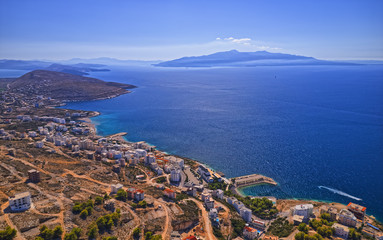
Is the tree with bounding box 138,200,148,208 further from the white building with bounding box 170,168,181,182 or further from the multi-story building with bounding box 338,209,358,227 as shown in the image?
the multi-story building with bounding box 338,209,358,227

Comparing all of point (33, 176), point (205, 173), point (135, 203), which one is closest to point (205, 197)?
point (135, 203)

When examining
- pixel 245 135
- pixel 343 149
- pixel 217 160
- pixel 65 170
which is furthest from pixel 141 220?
pixel 343 149

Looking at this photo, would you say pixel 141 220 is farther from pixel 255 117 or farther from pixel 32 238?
pixel 255 117

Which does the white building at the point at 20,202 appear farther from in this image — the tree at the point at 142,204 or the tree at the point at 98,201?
the tree at the point at 142,204

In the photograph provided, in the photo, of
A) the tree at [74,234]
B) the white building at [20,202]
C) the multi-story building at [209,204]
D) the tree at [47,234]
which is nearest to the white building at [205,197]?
the multi-story building at [209,204]

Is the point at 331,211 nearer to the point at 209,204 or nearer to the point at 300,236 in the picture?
the point at 300,236
